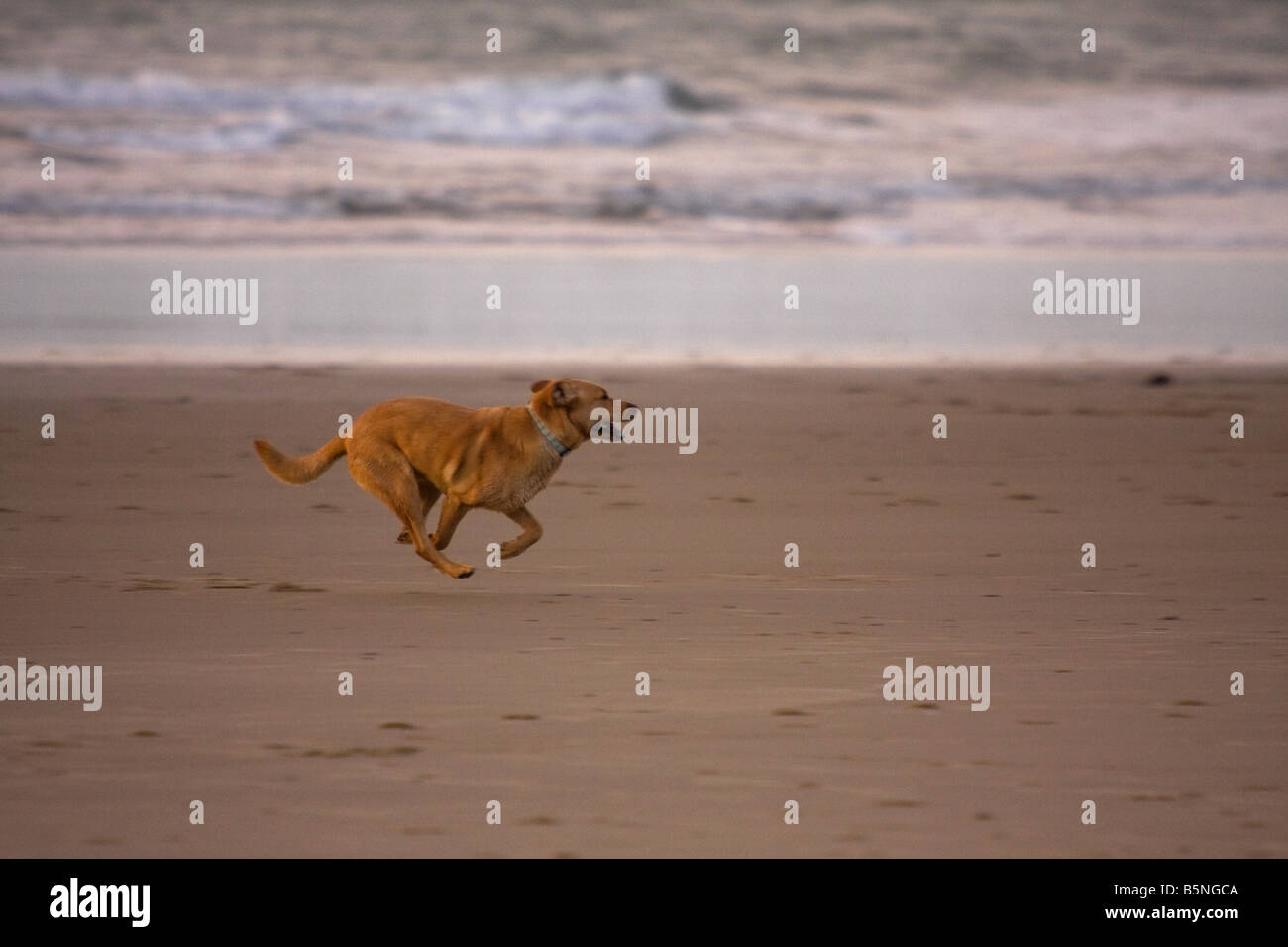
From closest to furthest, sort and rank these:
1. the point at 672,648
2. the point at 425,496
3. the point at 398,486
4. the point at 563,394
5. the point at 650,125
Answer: the point at 672,648
the point at 563,394
the point at 398,486
the point at 425,496
the point at 650,125

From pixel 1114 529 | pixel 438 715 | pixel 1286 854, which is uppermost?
pixel 1114 529

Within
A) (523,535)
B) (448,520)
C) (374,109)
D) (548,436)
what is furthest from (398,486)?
(374,109)

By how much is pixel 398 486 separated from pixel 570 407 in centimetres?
94

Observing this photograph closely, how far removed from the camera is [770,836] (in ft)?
17.5

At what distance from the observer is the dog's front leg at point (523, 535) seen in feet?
30.1

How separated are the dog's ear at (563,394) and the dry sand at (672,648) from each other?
0.95 meters

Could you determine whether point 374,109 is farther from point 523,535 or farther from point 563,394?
point 563,394

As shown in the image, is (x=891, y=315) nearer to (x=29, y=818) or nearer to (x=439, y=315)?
(x=439, y=315)

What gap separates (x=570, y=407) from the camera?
8875 millimetres

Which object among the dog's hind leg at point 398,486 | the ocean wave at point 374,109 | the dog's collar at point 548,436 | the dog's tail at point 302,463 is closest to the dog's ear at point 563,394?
the dog's collar at point 548,436

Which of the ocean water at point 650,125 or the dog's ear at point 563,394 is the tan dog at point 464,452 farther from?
the ocean water at point 650,125

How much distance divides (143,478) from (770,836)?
8.19 m

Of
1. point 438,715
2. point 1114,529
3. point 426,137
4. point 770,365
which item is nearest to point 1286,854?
point 438,715

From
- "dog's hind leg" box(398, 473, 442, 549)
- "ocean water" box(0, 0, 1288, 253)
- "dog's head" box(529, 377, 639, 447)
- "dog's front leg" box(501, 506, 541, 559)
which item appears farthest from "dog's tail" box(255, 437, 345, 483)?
"ocean water" box(0, 0, 1288, 253)
